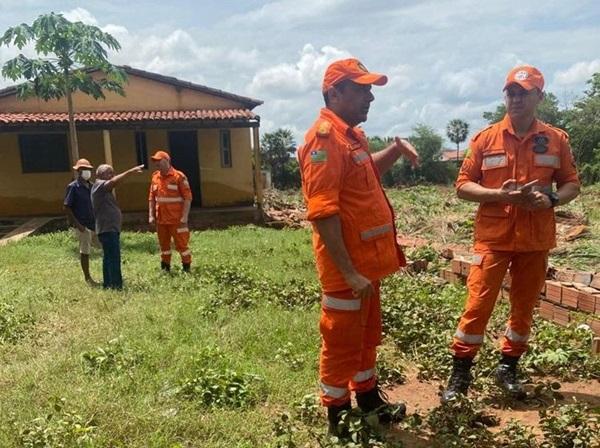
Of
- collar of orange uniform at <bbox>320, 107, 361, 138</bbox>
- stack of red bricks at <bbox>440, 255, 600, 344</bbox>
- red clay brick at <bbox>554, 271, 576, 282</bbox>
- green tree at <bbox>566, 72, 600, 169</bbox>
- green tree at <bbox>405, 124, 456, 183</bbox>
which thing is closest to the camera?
collar of orange uniform at <bbox>320, 107, 361, 138</bbox>

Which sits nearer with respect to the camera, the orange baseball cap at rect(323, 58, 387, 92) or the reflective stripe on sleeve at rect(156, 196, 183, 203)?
the orange baseball cap at rect(323, 58, 387, 92)

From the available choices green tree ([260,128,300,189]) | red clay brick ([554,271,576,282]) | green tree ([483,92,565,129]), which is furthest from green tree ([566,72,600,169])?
red clay brick ([554,271,576,282])

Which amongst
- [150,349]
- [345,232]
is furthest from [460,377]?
[150,349]

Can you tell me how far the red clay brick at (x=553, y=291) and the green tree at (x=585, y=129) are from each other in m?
21.3

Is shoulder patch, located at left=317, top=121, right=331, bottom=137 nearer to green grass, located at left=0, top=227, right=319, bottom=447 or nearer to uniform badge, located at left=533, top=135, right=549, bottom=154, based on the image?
uniform badge, located at left=533, top=135, right=549, bottom=154

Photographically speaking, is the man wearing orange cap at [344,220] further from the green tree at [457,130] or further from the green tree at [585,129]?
the green tree at [457,130]

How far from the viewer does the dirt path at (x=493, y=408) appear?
120 inches

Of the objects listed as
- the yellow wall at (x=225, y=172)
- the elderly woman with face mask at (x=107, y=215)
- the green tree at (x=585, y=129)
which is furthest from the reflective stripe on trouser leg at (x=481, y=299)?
the green tree at (x=585, y=129)

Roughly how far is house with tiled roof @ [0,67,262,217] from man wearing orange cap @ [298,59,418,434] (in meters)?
11.3

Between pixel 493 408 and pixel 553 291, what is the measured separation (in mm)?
1956

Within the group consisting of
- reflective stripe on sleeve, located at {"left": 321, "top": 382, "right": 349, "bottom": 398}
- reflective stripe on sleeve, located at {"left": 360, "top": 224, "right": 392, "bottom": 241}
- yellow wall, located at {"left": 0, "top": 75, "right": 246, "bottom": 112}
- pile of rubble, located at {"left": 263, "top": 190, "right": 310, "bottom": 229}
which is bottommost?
pile of rubble, located at {"left": 263, "top": 190, "right": 310, "bottom": 229}

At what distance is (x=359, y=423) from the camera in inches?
107

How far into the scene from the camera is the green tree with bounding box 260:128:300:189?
88.4 ft

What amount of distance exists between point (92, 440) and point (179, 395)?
2.49ft
